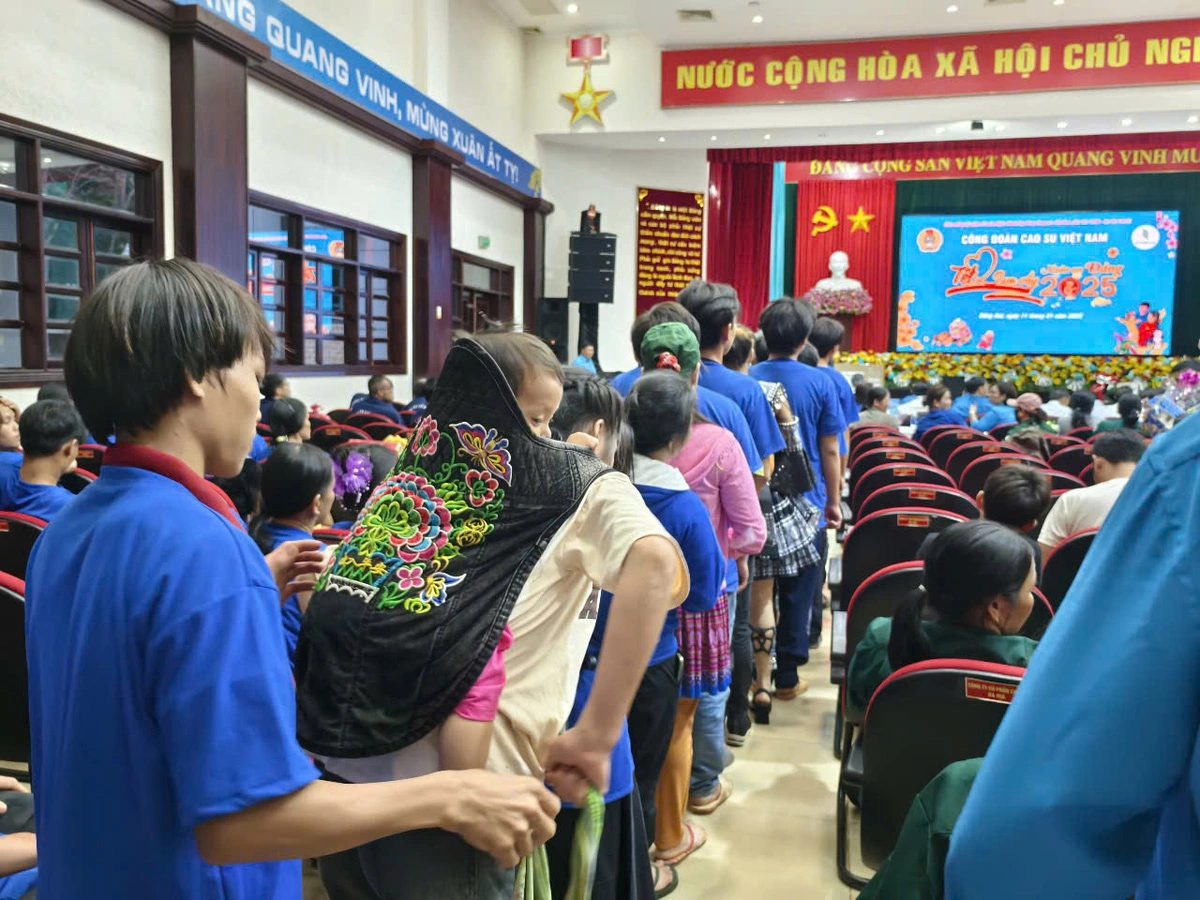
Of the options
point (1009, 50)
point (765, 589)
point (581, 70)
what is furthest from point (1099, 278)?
point (765, 589)

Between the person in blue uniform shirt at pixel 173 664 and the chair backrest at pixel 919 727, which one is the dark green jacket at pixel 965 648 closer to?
the chair backrest at pixel 919 727

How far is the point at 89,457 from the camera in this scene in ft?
12.5

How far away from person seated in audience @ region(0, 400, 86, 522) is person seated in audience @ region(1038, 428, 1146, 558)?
10.0ft

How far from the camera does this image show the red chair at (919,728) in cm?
155

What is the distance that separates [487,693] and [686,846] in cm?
150

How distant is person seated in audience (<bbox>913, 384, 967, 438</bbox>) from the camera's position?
6.49 m

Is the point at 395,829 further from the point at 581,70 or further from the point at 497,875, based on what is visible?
the point at 581,70

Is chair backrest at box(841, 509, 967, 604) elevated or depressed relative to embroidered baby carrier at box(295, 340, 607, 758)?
depressed

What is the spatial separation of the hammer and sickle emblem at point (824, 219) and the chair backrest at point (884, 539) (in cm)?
1304

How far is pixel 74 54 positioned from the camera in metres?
5.02

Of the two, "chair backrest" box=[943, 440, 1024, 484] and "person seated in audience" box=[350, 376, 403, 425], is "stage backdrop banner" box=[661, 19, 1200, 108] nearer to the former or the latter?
"person seated in audience" box=[350, 376, 403, 425]

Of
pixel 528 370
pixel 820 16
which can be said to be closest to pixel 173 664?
pixel 528 370

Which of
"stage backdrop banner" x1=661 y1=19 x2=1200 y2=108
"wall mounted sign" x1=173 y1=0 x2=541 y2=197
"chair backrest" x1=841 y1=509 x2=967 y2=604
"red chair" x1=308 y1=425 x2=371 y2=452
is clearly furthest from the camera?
"stage backdrop banner" x1=661 y1=19 x2=1200 y2=108

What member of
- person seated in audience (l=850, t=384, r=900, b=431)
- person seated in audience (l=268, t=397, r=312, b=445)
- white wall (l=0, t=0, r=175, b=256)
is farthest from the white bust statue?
person seated in audience (l=268, t=397, r=312, b=445)
